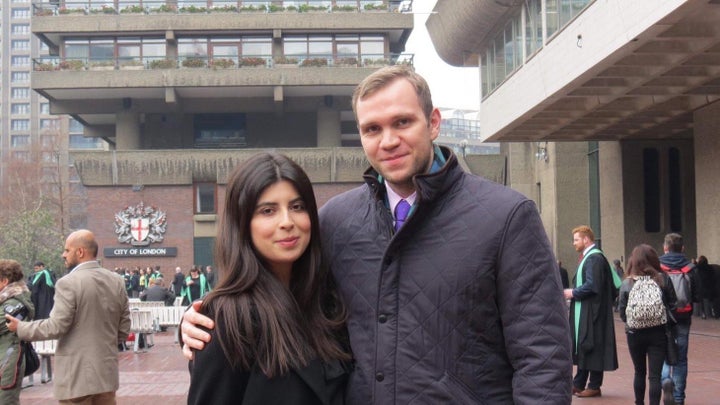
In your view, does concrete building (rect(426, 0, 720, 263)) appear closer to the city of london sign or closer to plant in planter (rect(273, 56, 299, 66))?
plant in planter (rect(273, 56, 299, 66))

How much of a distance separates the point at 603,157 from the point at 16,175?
210 ft

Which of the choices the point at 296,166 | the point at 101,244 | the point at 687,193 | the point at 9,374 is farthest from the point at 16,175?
the point at 296,166

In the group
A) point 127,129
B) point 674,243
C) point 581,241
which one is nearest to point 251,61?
point 127,129

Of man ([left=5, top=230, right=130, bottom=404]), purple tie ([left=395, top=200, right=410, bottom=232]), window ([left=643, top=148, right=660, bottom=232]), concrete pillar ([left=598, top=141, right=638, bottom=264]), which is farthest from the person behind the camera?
concrete pillar ([left=598, top=141, right=638, bottom=264])

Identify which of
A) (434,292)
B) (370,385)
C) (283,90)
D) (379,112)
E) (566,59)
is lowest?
(370,385)

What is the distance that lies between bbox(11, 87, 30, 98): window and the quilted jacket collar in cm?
14788

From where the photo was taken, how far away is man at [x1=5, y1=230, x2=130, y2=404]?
6969mm

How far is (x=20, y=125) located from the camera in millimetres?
139875

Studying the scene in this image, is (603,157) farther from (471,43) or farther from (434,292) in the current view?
(434,292)

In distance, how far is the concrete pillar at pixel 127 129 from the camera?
4853 cm

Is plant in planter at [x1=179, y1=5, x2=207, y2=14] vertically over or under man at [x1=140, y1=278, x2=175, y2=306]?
over

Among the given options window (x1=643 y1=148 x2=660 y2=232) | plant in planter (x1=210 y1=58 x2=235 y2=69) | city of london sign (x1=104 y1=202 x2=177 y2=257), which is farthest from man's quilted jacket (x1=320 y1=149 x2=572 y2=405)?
city of london sign (x1=104 y1=202 x2=177 y2=257)

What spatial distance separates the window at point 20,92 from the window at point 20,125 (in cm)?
421

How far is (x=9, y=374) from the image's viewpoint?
25.8ft
